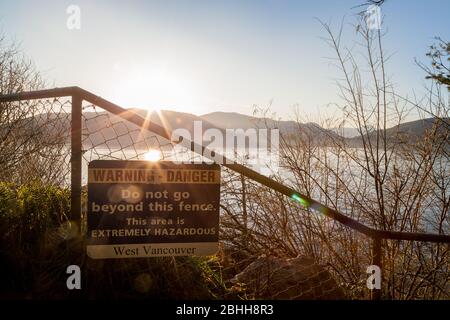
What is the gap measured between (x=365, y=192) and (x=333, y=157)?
788mm

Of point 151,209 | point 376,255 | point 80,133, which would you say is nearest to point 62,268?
point 151,209

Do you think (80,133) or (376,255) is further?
(376,255)

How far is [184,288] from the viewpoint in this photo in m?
2.51

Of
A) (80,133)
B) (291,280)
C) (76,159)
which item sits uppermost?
(80,133)

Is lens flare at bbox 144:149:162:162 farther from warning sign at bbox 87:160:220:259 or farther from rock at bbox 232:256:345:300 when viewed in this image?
rock at bbox 232:256:345:300

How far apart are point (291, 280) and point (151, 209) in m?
1.80

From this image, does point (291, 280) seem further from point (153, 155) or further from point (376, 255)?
point (153, 155)

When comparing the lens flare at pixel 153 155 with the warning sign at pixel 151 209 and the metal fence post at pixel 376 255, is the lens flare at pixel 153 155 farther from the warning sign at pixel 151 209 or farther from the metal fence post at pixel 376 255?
the metal fence post at pixel 376 255

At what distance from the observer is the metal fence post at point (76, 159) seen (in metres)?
2.43

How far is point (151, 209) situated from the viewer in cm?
234

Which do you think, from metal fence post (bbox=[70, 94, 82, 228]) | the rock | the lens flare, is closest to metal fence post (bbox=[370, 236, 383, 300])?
the rock

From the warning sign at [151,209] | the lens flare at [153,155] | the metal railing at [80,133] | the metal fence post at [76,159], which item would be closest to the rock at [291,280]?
the warning sign at [151,209]

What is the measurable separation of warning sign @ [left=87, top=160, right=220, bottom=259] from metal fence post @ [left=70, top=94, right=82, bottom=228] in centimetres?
23

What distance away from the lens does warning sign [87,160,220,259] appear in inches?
89.7
